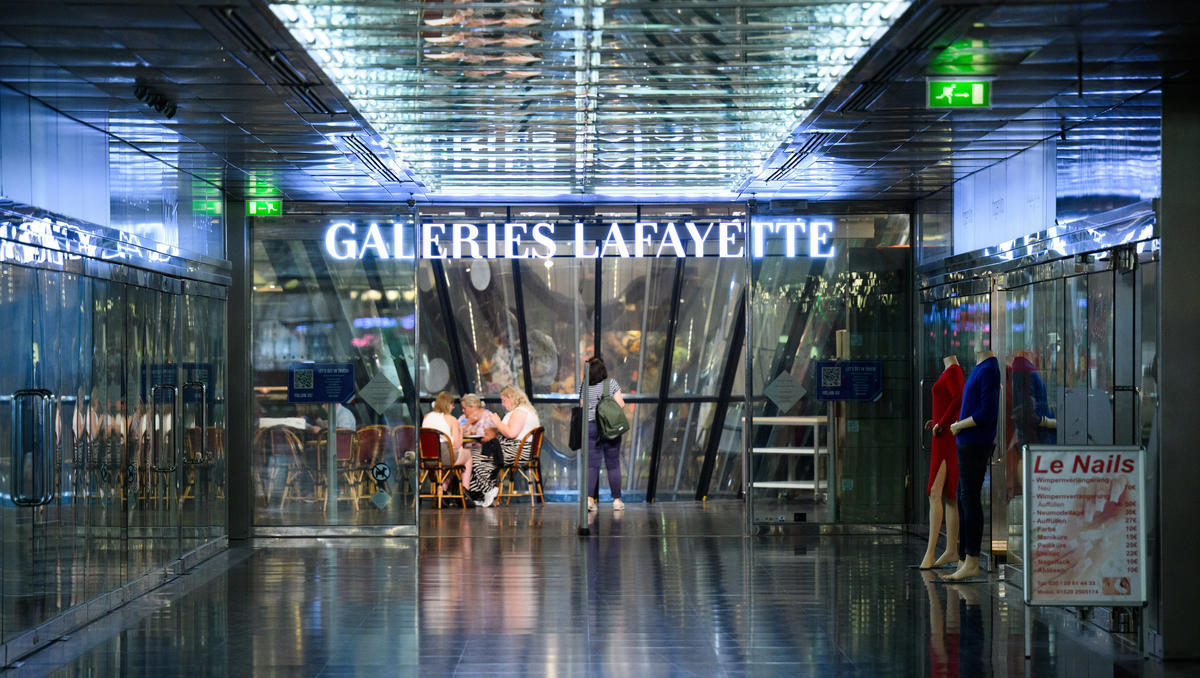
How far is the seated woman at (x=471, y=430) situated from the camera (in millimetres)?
14430

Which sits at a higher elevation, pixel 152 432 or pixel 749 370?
pixel 749 370

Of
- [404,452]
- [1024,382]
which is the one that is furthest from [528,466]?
[1024,382]

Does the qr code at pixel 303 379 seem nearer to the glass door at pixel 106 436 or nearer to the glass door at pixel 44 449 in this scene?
the glass door at pixel 106 436

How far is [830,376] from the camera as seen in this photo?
1180 centimetres

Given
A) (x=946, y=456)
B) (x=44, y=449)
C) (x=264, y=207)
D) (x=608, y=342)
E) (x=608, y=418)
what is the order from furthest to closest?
(x=608, y=342), (x=608, y=418), (x=264, y=207), (x=946, y=456), (x=44, y=449)

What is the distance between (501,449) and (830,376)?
14.2 ft

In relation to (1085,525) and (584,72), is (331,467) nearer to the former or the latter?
(584,72)

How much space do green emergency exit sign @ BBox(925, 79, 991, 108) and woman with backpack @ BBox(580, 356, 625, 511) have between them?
23.1ft

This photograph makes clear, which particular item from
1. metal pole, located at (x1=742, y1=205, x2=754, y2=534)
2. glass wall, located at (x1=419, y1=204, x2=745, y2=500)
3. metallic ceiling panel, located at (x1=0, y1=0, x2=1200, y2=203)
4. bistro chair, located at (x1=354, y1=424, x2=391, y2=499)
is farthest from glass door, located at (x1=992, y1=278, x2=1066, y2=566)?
glass wall, located at (x1=419, y1=204, x2=745, y2=500)

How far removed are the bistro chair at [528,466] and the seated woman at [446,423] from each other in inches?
24.1

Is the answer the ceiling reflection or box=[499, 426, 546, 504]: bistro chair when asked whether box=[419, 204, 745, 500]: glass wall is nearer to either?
box=[499, 426, 546, 504]: bistro chair

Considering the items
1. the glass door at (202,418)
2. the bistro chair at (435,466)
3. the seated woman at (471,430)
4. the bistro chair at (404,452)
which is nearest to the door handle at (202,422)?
the glass door at (202,418)

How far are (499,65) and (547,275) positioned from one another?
9527mm

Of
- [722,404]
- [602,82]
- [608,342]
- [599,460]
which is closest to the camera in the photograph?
[602,82]
